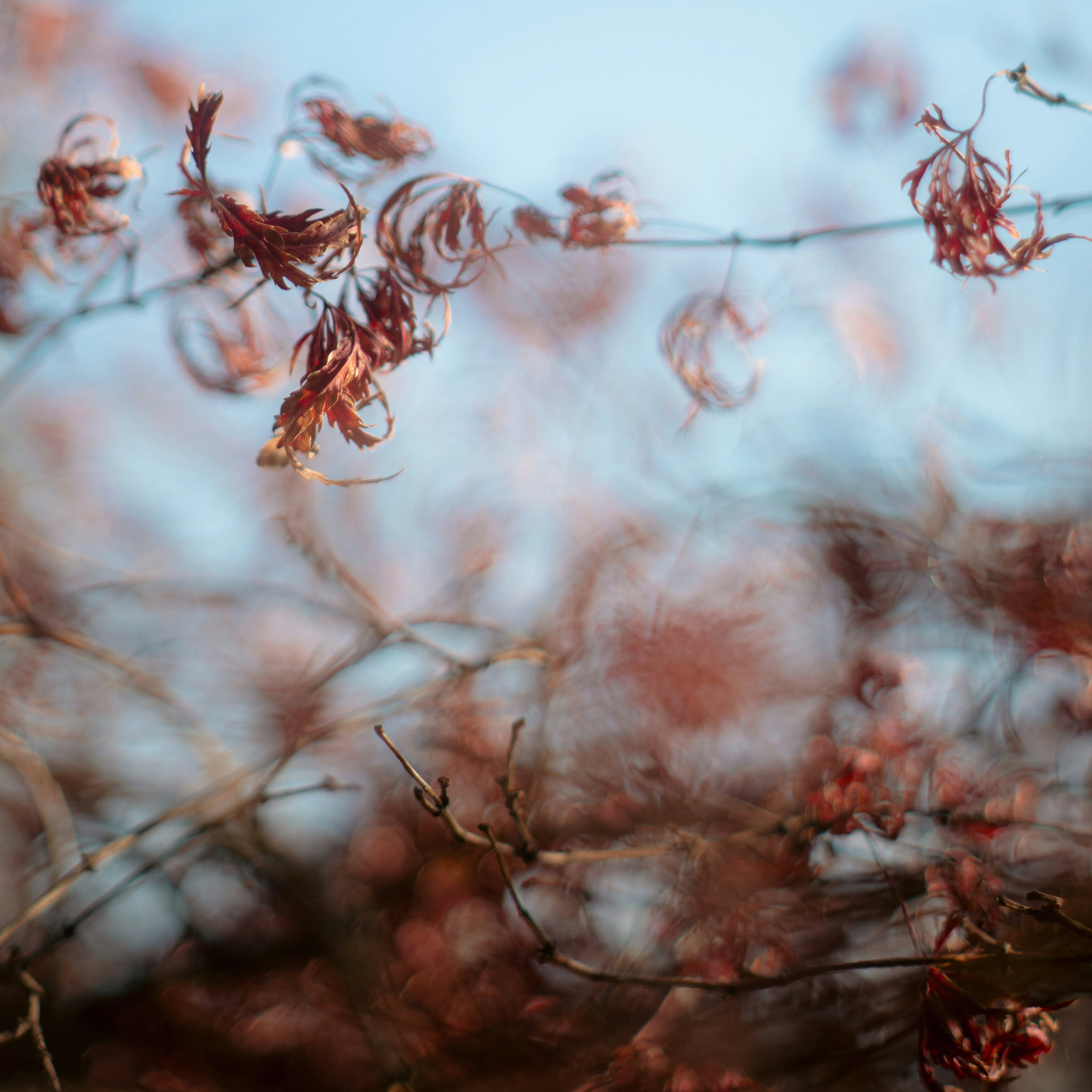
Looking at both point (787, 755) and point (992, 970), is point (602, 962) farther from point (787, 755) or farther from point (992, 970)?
point (992, 970)

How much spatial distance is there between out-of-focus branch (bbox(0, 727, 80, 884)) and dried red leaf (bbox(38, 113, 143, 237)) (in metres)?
0.77

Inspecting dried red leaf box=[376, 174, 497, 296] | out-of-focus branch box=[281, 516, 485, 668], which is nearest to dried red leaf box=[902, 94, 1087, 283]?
dried red leaf box=[376, 174, 497, 296]

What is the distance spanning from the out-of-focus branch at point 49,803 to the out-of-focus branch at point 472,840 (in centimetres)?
74

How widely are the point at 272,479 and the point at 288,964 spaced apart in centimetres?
145

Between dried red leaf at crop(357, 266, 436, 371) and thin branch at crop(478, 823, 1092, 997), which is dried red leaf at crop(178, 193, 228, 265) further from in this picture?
thin branch at crop(478, 823, 1092, 997)

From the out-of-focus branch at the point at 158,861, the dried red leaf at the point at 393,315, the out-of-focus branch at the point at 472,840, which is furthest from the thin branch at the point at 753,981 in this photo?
the dried red leaf at the point at 393,315

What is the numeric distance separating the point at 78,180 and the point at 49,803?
0.95 meters

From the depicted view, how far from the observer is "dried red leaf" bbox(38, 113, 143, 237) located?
2.82 ft

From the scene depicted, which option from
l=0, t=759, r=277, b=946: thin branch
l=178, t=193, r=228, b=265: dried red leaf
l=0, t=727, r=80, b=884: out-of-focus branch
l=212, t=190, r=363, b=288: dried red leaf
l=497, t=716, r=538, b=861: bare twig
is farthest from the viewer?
l=0, t=727, r=80, b=884: out-of-focus branch

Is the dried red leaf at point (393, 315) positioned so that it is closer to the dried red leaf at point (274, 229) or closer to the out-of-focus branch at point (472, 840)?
the dried red leaf at point (274, 229)

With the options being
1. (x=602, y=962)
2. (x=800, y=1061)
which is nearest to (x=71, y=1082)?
(x=602, y=962)

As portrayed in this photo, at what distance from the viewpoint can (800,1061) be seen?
975mm

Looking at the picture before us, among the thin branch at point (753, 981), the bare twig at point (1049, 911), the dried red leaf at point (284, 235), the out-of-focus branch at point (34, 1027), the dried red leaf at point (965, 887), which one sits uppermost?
the dried red leaf at point (284, 235)

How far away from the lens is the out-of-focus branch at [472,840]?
1.79ft
